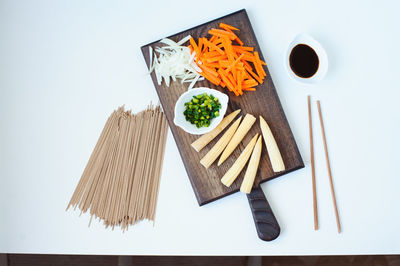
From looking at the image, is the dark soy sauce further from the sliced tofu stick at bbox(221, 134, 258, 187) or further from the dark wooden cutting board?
the sliced tofu stick at bbox(221, 134, 258, 187)

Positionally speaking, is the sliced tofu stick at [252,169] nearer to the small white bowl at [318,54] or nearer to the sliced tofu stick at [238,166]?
the sliced tofu stick at [238,166]

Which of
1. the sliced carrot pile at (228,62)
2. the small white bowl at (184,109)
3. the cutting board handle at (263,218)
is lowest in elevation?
the cutting board handle at (263,218)

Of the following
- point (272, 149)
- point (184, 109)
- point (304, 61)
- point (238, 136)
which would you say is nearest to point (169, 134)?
point (184, 109)

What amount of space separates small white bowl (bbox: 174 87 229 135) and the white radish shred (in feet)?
0.33

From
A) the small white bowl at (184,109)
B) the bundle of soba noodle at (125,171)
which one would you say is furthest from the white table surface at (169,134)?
the small white bowl at (184,109)

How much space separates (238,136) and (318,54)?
0.46 metres

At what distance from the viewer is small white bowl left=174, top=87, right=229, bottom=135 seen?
129cm

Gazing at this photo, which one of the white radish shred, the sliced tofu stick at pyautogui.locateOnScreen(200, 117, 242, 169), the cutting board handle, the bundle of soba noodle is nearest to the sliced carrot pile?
the white radish shred

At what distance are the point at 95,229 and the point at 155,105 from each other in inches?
22.6

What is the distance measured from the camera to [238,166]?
1.32m

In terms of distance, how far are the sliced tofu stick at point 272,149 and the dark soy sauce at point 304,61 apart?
25cm

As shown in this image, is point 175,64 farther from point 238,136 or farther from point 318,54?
point 318,54

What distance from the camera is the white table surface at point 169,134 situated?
1.35 meters

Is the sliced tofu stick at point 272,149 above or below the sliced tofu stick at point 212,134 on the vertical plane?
below
